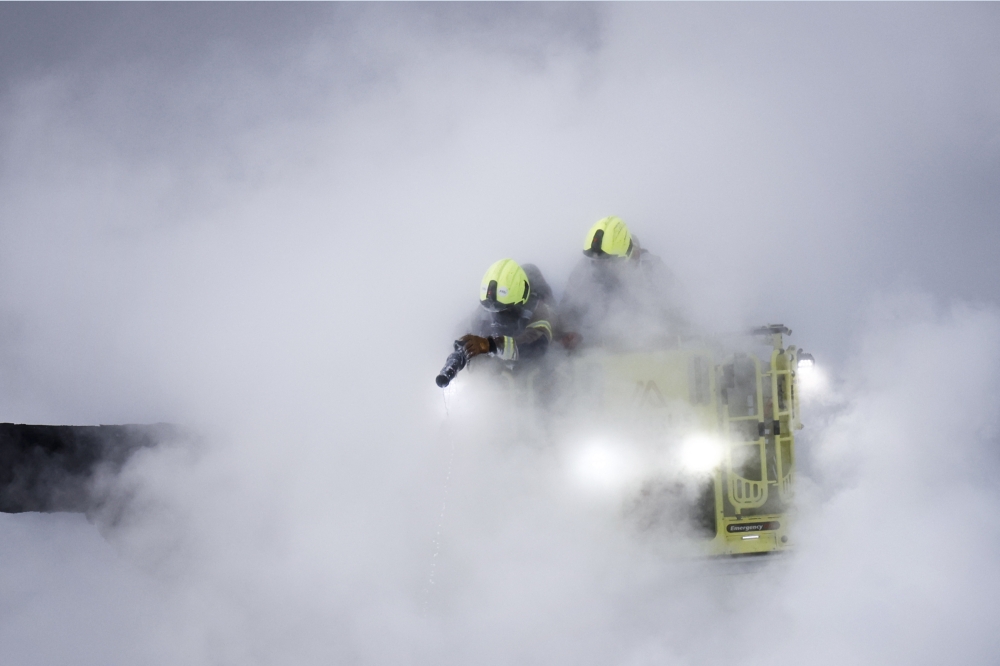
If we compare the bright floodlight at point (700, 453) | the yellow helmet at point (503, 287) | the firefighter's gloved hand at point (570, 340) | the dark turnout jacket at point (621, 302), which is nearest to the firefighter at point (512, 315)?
the yellow helmet at point (503, 287)

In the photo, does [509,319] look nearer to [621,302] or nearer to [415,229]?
[621,302]

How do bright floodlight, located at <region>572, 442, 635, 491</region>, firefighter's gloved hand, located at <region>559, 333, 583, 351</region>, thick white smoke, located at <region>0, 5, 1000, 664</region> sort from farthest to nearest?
thick white smoke, located at <region>0, 5, 1000, 664</region> → firefighter's gloved hand, located at <region>559, 333, 583, 351</region> → bright floodlight, located at <region>572, 442, 635, 491</region>

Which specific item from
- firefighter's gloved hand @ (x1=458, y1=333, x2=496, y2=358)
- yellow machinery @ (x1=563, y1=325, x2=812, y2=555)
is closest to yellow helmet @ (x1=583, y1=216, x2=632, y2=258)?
yellow machinery @ (x1=563, y1=325, x2=812, y2=555)

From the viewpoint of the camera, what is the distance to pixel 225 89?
671 cm

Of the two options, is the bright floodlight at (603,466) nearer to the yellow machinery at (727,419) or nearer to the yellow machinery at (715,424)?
the yellow machinery at (715,424)

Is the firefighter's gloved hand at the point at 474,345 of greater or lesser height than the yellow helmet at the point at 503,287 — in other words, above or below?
below

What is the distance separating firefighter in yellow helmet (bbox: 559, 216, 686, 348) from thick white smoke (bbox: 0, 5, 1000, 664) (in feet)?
1.81

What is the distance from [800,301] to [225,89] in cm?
561

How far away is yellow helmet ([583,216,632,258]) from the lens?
5180 millimetres

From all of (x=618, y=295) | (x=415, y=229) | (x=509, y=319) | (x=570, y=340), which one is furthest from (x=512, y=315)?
(x=415, y=229)

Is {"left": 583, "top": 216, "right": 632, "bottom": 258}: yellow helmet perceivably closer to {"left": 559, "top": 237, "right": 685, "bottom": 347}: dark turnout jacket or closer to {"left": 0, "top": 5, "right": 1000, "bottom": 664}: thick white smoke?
{"left": 559, "top": 237, "right": 685, "bottom": 347}: dark turnout jacket

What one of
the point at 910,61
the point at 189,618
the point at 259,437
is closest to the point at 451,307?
the point at 259,437

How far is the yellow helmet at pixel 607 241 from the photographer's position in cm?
518

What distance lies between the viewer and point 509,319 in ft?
17.4
